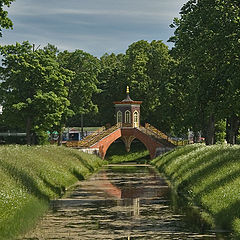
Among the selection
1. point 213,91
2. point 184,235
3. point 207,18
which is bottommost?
point 184,235

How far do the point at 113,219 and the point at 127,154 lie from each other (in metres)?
76.3

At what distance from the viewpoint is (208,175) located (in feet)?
82.5

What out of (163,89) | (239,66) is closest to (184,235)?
(239,66)

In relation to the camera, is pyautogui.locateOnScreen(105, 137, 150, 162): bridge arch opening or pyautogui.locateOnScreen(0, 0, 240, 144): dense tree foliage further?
pyautogui.locateOnScreen(105, 137, 150, 162): bridge arch opening

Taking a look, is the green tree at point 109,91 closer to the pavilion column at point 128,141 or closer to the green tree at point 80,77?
the green tree at point 80,77

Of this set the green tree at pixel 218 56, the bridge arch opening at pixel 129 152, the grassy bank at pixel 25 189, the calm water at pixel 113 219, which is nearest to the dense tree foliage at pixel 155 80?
the green tree at pixel 218 56

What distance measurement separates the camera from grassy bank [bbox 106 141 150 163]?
3669 inches

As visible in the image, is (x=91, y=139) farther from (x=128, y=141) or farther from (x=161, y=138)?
(x=128, y=141)

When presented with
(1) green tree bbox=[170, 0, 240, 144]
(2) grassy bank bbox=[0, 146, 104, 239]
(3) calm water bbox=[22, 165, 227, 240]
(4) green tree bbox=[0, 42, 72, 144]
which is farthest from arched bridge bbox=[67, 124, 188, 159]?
(3) calm water bbox=[22, 165, 227, 240]

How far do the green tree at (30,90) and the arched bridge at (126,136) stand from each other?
9.39 meters

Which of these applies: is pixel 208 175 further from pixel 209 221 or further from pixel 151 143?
pixel 151 143

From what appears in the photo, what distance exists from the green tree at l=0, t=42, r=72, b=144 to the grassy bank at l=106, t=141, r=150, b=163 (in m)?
24.3

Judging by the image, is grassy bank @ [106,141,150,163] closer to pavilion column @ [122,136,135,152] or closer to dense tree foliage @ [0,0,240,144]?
pavilion column @ [122,136,135,152]

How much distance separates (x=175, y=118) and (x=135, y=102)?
18.5 meters
